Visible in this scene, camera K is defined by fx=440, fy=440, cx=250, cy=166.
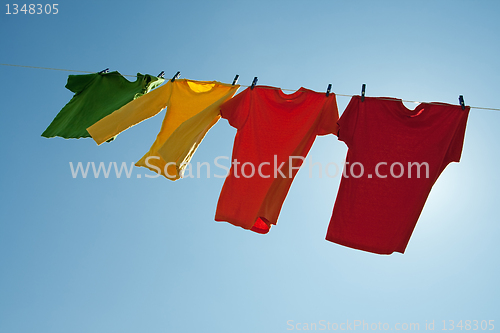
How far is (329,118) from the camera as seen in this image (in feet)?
13.2

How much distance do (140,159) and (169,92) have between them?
2.79 feet

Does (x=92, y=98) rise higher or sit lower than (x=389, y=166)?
higher

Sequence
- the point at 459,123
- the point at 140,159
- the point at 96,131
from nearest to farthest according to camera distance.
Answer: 1. the point at 459,123
2. the point at 140,159
3. the point at 96,131

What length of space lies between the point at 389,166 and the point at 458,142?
25.0 inches

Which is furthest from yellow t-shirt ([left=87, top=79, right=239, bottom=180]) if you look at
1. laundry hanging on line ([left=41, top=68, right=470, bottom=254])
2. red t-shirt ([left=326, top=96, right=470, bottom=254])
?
red t-shirt ([left=326, top=96, right=470, bottom=254])

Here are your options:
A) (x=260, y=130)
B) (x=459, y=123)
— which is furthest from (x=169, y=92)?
(x=459, y=123)

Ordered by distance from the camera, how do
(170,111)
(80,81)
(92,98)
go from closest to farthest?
(170,111) < (92,98) < (80,81)

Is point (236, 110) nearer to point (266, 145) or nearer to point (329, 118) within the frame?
point (266, 145)

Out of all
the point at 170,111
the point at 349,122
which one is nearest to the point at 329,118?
the point at 349,122

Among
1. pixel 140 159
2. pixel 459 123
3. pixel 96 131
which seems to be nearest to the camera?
pixel 459 123

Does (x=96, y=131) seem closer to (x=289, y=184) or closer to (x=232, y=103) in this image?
(x=232, y=103)

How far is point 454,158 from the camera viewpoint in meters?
3.85

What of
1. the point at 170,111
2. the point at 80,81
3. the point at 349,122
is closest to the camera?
the point at 349,122

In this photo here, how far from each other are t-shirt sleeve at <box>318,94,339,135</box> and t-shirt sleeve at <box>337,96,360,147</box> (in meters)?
0.06
